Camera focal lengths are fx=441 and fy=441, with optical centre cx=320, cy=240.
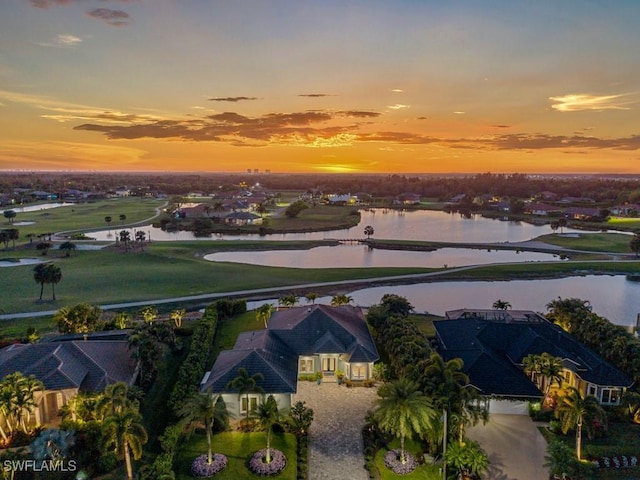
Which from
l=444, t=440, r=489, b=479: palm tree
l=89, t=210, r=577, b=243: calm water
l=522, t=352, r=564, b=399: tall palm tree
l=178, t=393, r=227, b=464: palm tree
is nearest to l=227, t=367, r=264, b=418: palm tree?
l=178, t=393, r=227, b=464: palm tree

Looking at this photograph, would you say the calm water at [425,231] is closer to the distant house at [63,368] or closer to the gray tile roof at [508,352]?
the gray tile roof at [508,352]

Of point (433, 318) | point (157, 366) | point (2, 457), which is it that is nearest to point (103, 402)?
point (2, 457)

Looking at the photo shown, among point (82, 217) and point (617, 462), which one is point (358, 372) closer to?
point (617, 462)

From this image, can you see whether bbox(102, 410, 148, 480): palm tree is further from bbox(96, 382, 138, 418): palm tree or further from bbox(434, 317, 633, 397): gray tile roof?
bbox(434, 317, 633, 397): gray tile roof

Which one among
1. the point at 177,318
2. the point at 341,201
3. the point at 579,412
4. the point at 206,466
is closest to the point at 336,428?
the point at 206,466

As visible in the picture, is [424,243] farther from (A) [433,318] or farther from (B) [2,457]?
(B) [2,457]

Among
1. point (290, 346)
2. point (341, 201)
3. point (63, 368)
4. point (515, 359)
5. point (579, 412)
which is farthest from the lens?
point (341, 201)
